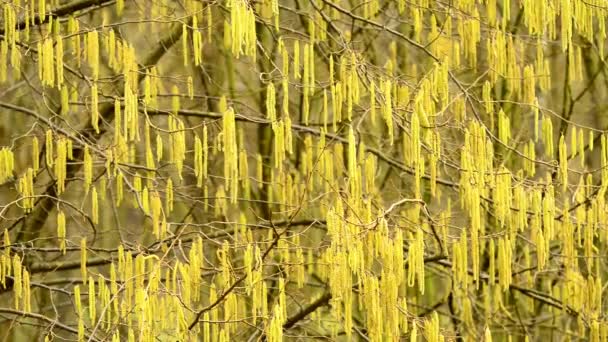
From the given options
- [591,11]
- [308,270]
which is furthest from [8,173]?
[591,11]

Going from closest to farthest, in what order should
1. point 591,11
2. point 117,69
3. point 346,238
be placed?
point 346,238 < point 591,11 < point 117,69

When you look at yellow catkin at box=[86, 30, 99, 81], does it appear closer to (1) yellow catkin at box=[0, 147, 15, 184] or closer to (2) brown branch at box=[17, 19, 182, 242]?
(1) yellow catkin at box=[0, 147, 15, 184]

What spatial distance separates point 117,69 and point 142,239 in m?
1.75

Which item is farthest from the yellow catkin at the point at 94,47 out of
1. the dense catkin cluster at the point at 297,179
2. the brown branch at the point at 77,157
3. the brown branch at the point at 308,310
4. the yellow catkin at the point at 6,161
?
the brown branch at the point at 308,310

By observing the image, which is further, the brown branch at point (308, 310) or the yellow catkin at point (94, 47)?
the brown branch at point (308, 310)

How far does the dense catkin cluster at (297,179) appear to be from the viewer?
146 inches

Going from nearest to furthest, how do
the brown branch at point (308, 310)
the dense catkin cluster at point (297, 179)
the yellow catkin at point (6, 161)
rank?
1. the dense catkin cluster at point (297, 179)
2. the yellow catkin at point (6, 161)
3. the brown branch at point (308, 310)

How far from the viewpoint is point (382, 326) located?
370 centimetres

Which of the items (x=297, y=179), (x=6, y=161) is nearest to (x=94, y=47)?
(x=6, y=161)

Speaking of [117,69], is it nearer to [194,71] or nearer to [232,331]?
[232,331]

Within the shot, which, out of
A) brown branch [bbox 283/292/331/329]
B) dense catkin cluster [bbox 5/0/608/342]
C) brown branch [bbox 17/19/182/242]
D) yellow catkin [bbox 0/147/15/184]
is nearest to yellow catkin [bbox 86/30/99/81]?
dense catkin cluster [bbox 5/0/608/342]

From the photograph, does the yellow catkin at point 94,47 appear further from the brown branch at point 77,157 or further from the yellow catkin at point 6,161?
the brown branch at point 77,157

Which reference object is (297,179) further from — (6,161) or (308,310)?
→ (6,161)

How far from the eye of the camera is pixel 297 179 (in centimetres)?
517
